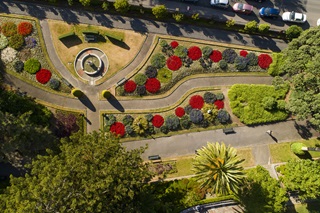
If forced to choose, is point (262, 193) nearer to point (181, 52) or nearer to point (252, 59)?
point (252, 59)

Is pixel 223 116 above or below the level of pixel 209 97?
below

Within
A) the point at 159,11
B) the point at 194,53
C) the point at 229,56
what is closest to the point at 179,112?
the point at 194,53

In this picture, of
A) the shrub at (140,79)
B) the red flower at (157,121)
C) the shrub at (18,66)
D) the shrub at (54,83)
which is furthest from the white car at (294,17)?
the shrub at (18,66)

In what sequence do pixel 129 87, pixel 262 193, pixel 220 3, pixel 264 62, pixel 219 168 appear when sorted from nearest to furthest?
pixel 219 168 → pixel 262 193 → pixel 129 87 → pixel 264 62 → pixel 220 3

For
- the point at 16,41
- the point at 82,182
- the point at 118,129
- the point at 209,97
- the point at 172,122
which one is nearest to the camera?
the point at 82,182

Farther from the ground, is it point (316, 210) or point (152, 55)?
point (152, 55)

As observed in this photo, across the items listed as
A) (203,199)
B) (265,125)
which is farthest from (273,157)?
(203,199)

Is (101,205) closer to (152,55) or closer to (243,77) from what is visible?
(152,55)
